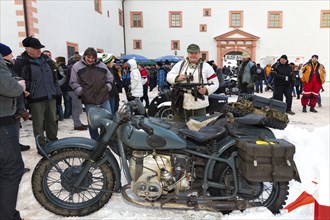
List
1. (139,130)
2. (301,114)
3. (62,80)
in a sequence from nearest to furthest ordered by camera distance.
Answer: (139,130) → (62,80) → (301,114)

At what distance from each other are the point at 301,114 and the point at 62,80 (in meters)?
7.02

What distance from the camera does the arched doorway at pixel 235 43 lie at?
A: 30128mm

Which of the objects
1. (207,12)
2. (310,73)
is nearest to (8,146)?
(310,73)

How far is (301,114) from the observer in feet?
28.9

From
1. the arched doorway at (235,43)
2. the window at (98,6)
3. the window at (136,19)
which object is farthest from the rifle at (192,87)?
the window at (136,19)

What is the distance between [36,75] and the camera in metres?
4.45

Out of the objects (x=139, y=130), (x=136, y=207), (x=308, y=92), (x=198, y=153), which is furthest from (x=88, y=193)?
(x=308, y=92)

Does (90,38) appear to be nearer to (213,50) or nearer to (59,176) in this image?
(213,50)

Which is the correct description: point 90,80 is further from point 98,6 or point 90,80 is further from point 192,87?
point 98,6

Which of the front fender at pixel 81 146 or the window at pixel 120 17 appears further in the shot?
the window at pixel 120 17

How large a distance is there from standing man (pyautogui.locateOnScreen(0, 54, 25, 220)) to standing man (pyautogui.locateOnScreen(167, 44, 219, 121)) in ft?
7.26

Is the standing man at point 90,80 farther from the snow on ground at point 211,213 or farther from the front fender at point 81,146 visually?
the front fender at point 81,146

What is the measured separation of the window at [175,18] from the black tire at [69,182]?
29.6 metres

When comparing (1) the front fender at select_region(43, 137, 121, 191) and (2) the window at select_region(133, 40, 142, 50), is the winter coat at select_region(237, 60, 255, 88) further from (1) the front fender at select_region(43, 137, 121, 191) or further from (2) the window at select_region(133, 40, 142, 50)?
(2) the window at select_region(133, 40, 142, 50)
